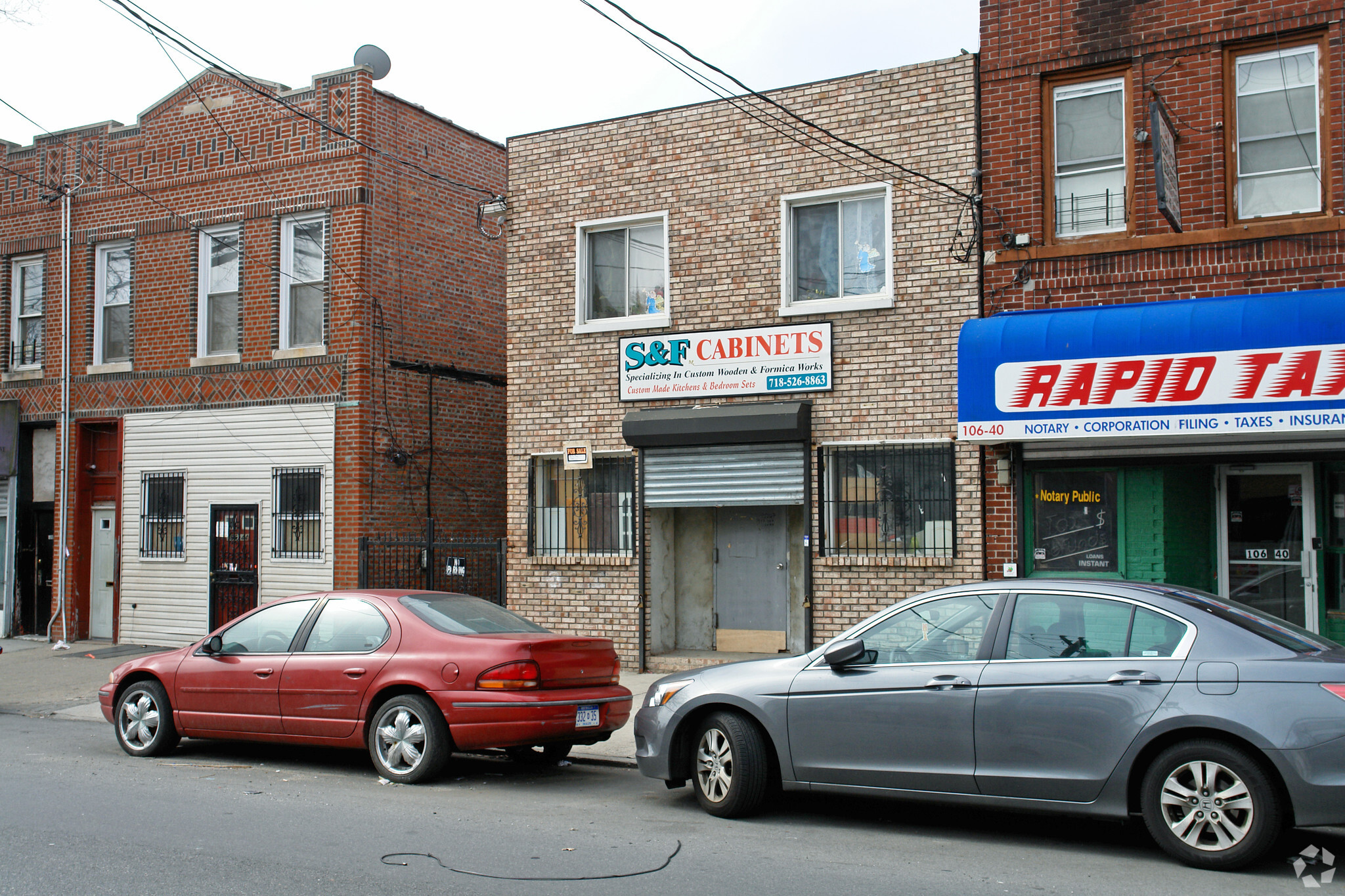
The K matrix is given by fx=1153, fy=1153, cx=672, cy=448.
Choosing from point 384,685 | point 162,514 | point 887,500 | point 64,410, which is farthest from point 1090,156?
point 64,410

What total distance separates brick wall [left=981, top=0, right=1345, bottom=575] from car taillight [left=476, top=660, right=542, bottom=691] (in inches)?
234

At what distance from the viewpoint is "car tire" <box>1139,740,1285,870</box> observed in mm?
5598

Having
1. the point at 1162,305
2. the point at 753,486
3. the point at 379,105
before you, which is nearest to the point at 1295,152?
the point at 1162,305

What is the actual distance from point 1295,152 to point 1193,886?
8.29 m

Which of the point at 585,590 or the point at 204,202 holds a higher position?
the point at 204,202

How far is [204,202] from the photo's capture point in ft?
57.0

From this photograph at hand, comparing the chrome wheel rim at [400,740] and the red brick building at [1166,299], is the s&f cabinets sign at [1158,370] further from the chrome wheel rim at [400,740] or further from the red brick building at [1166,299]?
the chrome wheel rim at [400,740]

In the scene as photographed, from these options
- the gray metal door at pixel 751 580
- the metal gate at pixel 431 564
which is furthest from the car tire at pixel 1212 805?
the metal gate at pixel 431 564

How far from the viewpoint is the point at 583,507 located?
14406 mm

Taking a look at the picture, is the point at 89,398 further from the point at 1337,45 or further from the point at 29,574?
the point at 1337,45

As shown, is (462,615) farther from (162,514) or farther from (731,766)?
(162,514)

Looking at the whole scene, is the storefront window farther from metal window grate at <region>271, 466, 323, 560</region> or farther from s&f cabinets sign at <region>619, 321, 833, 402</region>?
metal window grate at <region>271, 466, 323, 560</region>

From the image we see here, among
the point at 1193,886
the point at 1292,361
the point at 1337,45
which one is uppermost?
the point at 1337,45

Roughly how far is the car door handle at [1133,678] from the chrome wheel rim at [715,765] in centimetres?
231
